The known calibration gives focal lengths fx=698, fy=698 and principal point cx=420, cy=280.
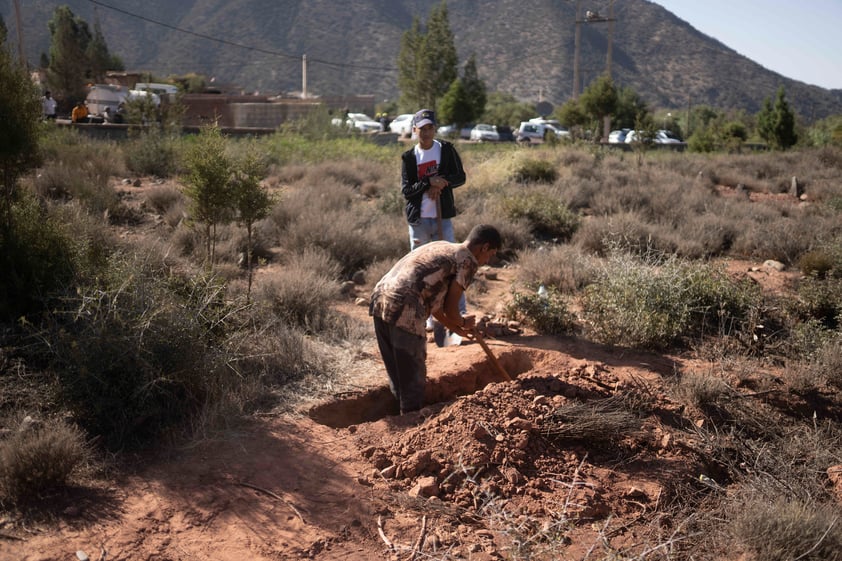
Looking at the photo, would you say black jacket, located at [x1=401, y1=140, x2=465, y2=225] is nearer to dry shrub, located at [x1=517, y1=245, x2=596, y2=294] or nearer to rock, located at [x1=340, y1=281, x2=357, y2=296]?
dry shrub, located at [x1=517, y1=245, x2=596, y2=294]

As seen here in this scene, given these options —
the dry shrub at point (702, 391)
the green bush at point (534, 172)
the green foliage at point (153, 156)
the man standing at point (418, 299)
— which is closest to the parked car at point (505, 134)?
the green bush at point (534, 172)

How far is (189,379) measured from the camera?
4.45 meters

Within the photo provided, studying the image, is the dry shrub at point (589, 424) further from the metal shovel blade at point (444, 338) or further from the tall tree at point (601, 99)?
the tall tree at point (601, 99)

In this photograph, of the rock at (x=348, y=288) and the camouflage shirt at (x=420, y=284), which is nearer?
the camouflage shirt at (x=420, y=284)

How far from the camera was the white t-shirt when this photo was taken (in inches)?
248

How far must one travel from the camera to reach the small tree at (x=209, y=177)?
6.21 m

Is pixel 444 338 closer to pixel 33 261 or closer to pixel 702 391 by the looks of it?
pixel 702 391

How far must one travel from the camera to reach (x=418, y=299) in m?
4.57

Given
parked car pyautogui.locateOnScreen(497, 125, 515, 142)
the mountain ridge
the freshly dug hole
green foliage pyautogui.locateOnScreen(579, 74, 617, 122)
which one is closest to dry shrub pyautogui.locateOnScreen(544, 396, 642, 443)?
the freshly dug hole

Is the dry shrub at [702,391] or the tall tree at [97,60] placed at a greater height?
the tall tree at [97,60]

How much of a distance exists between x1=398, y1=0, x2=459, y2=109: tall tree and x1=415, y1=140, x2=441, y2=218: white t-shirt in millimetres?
25478

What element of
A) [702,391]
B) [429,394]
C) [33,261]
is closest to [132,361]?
[33,261]

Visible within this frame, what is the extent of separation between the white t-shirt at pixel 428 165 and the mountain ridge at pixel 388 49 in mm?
60551

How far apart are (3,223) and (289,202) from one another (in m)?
5.71
